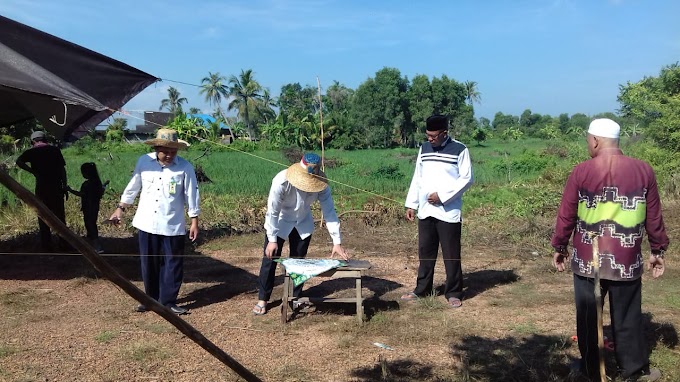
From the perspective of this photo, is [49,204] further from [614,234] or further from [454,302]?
[614,234]

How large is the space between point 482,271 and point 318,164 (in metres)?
2.97

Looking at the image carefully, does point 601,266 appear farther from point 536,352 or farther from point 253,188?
point 253,188

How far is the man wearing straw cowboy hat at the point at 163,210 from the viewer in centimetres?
487

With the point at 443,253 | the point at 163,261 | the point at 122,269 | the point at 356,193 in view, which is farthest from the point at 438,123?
the point at 356,193

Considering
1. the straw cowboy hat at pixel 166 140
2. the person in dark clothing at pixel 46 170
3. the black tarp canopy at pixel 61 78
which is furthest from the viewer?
the person in dark clothing at pixel 46 170

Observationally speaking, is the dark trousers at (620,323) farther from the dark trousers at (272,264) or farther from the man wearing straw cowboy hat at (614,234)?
the dark trousers at (272,264)

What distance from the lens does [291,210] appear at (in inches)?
193

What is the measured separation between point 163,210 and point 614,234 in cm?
358

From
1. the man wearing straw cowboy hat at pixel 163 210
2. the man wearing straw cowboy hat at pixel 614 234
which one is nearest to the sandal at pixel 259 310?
the man wearing straw cowboy hat at pixel 163 210

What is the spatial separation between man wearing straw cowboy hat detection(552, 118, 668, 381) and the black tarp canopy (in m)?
3.55

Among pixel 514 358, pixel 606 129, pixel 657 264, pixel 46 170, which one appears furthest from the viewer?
pixel 46 170

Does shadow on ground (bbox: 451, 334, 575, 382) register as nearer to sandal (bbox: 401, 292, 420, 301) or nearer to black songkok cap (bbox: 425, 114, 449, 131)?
sandal (bbox: 401, 292, 420, 301)

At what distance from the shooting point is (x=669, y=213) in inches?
350

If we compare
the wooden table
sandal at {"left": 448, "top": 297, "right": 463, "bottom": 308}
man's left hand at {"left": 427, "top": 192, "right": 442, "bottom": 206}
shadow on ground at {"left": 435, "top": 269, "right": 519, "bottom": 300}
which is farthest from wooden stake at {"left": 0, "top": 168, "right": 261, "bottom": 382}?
shadow on ground at {"left": 435, "top": 269, "right": 519, "bottom": 300}
